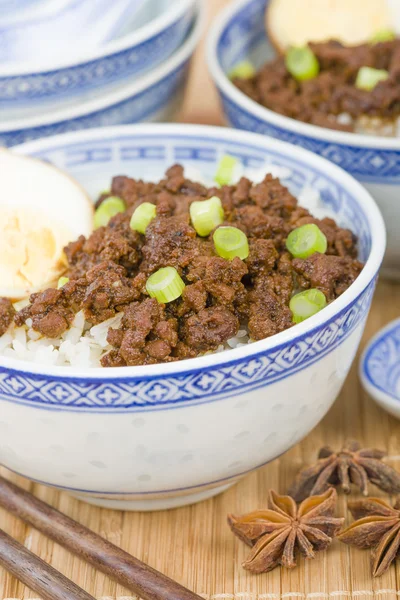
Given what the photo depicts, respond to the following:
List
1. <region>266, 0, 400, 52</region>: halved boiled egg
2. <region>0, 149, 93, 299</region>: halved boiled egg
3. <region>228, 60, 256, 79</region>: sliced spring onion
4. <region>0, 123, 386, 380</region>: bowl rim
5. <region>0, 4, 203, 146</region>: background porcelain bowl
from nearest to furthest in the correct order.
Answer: <region>0, 123, 386, 380</region>: bowl rim < <region>0, 149, 93, 299</region>: halved boiled egg < <region>0, 4, 203, 146</region>: background porcelain bowl < <region>228, 60, 256, 79</region>: sliced spring onion < <region>266, 0, 400, 52</region>: halved boiled egg

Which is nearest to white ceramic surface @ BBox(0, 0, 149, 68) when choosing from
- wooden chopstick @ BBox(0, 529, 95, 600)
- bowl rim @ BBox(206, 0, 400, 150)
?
bowl rim @ BBox(206, 0, 400, 150)

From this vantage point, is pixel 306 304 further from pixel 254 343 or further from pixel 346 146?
pixel 346 146

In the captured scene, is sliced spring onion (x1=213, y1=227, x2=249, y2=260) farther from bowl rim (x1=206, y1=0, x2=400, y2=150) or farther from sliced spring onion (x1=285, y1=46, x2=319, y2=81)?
sliced spring onion (x1=285, y1=46, x2=319, y2=81)

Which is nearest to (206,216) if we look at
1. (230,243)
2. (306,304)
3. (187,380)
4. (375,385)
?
(230,243)

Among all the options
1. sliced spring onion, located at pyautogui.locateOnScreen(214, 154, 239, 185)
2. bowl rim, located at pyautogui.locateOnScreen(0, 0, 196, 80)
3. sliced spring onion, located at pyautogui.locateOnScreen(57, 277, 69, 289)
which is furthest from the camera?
bowl rim, located at pyautogui.locateOnScreen(0, 0, 196, 80)

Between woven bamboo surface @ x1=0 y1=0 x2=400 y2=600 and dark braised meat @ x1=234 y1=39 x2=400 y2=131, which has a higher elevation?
dark braised meat @ x1=234 y1=39 x2=400 y2=131

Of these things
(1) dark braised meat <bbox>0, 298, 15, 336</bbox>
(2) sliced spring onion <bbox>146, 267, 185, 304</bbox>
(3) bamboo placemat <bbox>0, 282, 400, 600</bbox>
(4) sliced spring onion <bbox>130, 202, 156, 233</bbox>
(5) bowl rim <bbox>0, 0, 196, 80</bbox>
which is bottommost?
(3) bamboo placemat <bbox>0, 282, 400, 600</bbox>

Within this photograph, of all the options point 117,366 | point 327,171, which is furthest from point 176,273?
point 327,171
